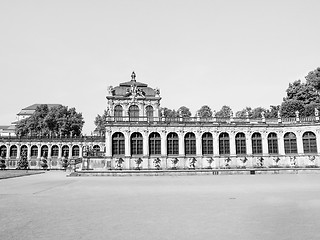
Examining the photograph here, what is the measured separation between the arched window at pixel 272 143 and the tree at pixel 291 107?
15.7 m

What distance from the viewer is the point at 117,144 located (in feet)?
144

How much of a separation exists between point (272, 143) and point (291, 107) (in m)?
17.8

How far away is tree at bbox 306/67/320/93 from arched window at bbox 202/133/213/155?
104 feet

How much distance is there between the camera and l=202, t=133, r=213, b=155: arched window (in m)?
46.2

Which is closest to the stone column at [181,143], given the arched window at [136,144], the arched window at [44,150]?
the arched window at [136,144]

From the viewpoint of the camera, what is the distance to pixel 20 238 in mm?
7855

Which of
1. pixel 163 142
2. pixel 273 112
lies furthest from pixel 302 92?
pixel 163 142

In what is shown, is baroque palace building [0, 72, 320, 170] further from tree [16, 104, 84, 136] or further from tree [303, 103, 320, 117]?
tree [16, 104, 84, 136]

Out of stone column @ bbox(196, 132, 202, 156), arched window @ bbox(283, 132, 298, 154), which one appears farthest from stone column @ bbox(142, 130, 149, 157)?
arched window @ bbox(283, 132, 298, 154)

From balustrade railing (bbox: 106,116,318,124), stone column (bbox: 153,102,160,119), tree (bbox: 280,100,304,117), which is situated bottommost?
balustrade railing (bbox: 106,116,318,124)

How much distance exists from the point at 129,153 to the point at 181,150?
28.1 ft

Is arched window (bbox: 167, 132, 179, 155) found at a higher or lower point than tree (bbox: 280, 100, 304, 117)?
lower

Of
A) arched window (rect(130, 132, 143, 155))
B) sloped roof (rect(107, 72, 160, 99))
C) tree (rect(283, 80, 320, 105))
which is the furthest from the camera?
tree (rect(283, 80, 320, 105))

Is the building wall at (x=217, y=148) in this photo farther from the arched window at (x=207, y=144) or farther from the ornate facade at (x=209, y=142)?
the arched window at (x=207, y=144)
